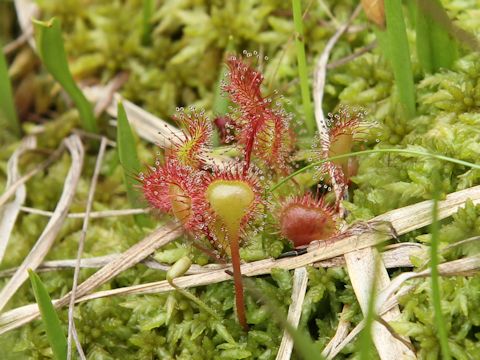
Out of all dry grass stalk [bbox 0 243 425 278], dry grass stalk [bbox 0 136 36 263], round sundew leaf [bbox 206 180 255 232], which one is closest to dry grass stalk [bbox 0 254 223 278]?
dry grass stalk [bbox 0 243 425 278]

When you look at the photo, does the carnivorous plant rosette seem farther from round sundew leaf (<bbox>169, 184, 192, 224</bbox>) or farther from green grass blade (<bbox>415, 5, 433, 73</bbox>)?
green grass blade (<bbox>415, 5, 433, 73</bbox>)

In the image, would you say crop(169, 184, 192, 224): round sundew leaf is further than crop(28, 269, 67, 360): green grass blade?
Yes

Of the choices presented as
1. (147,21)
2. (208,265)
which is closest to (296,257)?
(208,265)

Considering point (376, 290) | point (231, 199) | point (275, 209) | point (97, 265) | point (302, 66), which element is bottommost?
point (97, 265)

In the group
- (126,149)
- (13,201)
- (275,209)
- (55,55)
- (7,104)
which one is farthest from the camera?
(7,104)

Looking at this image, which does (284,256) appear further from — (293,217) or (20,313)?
(20,313)

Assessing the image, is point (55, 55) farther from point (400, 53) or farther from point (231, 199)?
point (400, 53)
